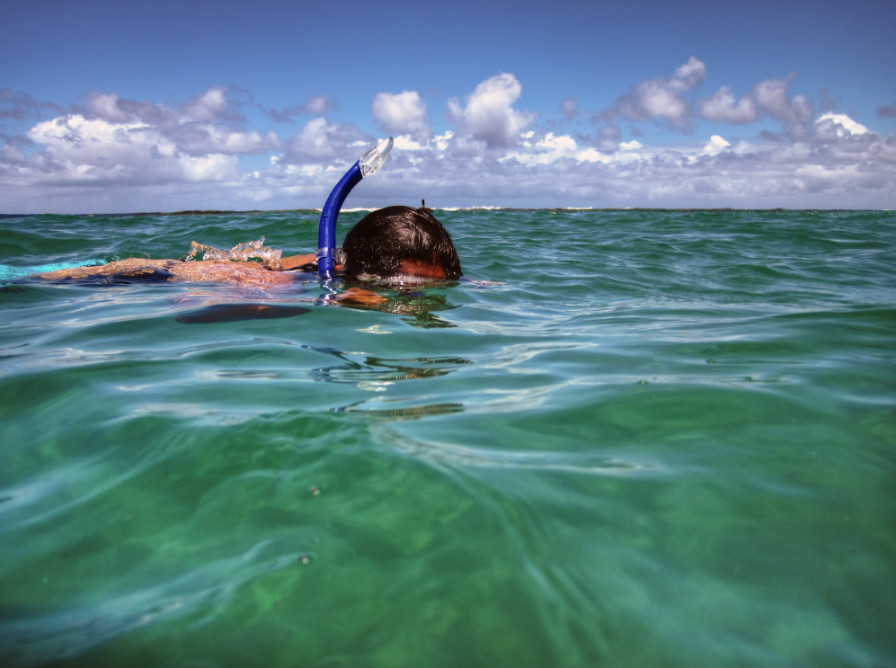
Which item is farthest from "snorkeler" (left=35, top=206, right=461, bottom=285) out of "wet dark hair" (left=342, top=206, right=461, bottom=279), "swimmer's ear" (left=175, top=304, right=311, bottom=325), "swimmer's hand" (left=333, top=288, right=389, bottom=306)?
"swimmer's ear" (left=175, top=304, right=311, bottom=325)

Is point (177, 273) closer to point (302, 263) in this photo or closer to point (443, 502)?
point (302, 263)

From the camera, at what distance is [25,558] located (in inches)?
45.9

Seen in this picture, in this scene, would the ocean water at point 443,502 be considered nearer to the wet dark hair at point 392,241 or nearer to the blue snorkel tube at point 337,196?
the wet dark hair at point 392,241

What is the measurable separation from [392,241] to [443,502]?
3.18 m

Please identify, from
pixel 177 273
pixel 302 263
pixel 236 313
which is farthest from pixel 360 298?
pixel 177 273

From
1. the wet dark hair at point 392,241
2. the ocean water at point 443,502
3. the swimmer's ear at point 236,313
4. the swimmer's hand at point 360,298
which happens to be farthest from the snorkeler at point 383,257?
the ocean water at point 443,502

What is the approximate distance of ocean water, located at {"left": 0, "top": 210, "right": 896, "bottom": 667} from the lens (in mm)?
962

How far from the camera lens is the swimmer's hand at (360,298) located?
385 cm

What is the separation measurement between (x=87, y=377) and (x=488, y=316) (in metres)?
2.35

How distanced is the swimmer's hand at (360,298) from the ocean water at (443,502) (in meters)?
0.90

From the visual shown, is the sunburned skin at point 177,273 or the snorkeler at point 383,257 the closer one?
the snorkeler at point 383,257

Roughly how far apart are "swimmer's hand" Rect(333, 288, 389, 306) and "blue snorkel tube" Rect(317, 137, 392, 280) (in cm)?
55

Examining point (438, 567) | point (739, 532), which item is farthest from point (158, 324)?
point (739, 532)

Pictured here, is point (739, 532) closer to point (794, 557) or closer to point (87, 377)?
point (794, 557)
